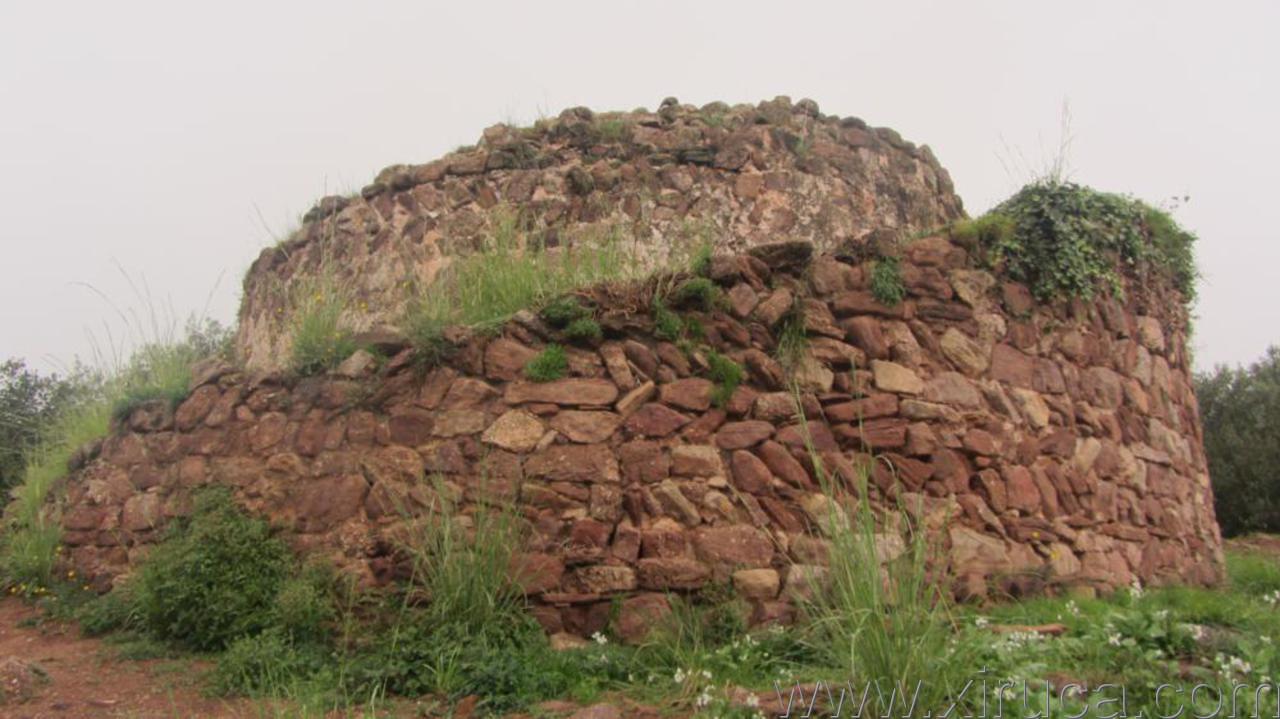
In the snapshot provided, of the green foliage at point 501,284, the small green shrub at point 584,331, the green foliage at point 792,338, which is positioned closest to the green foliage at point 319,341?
the green foliage at point 501,284

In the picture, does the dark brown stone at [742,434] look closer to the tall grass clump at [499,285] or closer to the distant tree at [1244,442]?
the tall grass clump at [499,285]

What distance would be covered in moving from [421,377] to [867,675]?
2981mm

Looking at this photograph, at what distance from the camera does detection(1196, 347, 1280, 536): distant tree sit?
1324 cm

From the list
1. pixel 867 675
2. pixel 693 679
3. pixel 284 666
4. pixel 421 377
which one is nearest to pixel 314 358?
pixel 421 377

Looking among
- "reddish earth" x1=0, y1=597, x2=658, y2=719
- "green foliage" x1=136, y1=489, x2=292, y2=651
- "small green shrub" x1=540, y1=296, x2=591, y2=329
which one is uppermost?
"small green shrub" x1=540, y1=296, x2=591, y2=329

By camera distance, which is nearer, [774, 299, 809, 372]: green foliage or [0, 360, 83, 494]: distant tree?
[774, 299, 809, 372]: green foliage

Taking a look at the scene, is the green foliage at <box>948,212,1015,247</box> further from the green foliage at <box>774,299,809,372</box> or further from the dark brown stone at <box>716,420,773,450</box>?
the dark brown stone at <box>716,420,773,450</box>

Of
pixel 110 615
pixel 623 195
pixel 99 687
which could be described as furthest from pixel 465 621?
pixel 623 195

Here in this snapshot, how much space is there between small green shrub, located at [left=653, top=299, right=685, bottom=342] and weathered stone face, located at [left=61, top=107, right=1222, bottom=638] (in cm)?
6

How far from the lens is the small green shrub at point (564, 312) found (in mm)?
5152

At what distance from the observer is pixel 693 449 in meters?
4.97

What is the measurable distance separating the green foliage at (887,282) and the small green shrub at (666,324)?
46.6 inches

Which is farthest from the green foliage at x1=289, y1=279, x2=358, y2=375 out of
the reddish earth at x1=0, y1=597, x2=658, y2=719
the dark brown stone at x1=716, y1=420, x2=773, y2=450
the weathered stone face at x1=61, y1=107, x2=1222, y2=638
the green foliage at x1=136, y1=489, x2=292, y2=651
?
the dark brown stone at x1=716, y1=420, x2=773, y2=450

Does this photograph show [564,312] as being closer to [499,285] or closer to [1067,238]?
[499,285]
